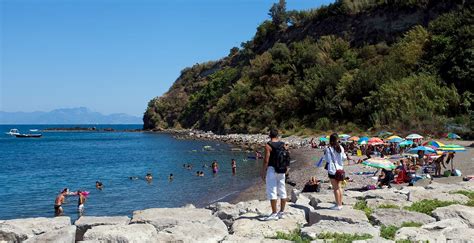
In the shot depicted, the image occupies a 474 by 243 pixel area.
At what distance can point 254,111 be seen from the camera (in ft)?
240

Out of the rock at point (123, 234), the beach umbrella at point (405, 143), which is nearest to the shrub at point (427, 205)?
the rock at point (123, 234)

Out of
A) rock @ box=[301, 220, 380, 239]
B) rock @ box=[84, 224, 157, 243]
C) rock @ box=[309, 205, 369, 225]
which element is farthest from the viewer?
rock @ box=[309, 205, 369, 225]

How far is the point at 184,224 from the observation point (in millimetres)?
9695

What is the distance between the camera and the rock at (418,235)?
8.14m

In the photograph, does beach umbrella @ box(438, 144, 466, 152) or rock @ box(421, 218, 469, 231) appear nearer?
rock @ box(421, 218, 469, 231)

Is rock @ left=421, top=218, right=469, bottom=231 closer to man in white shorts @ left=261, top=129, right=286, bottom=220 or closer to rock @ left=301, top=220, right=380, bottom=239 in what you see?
rock @ left=301, top=220, right=380, bottom=239

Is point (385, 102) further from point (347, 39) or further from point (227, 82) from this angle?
point (227, 82)

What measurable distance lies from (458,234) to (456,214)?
219 cm

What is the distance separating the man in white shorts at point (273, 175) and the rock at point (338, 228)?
115cm

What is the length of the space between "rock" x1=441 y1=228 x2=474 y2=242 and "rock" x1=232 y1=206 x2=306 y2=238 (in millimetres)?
2894

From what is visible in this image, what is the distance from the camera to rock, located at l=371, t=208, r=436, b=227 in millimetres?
9859

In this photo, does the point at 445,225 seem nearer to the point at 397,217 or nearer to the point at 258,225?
the point at 397,217

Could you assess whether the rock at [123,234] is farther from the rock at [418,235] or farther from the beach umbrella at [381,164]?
the beach umbrella at [381,164]

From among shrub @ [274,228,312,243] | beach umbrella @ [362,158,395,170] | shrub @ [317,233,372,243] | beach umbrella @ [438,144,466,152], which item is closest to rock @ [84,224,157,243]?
shrub @ [274,228,312,243]
